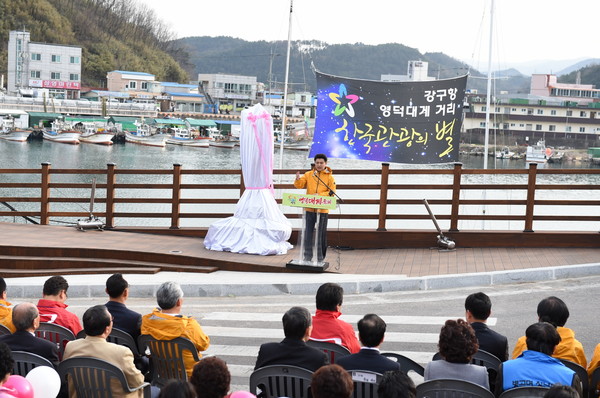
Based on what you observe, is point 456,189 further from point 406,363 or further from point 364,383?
point 364,383

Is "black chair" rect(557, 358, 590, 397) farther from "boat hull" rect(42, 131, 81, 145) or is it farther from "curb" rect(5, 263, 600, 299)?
"boat hull" rect(42, 131, 81, 145)

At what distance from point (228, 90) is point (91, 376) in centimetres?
15616

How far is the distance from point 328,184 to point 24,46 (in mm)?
115192

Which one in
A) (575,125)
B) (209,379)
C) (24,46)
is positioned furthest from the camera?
(24,46)

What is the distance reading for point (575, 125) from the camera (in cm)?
10512

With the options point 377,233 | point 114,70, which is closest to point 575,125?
point 114,70

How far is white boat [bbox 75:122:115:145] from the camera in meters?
98.4

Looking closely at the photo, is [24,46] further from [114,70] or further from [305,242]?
[305,242]

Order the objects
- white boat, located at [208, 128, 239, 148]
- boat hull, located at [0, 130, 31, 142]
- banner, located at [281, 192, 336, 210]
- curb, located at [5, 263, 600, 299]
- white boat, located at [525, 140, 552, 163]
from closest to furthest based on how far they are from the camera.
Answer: curb, located at [5, 263, 600, 299] < banner, located at [281, 192, 336, 210] < white boat, located at [525, 140, 552, 163] < boat hull, located at [0, 130, 31, 142] < white boat, located at [208, 128, 239, 148]

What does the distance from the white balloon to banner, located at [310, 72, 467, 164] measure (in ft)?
31.0

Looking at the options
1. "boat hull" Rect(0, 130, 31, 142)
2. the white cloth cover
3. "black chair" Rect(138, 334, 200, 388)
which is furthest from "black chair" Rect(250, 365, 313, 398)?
"boat hull" Rect(0, 130, 31, 142)

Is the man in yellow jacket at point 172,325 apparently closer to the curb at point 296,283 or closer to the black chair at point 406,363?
the black chair at point 406,363

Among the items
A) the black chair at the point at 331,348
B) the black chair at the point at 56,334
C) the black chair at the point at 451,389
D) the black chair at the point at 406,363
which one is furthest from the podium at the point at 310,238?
the black chair at the point at 451,389

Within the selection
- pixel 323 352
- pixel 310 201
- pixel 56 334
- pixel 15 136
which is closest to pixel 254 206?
pixel 310 201
